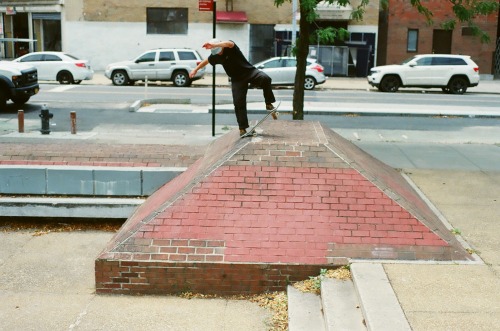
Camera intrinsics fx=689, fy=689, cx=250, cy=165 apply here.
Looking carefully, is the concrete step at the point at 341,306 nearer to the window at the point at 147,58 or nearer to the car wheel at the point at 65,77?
the window at the point at 147,58

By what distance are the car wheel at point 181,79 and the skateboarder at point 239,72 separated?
71.3 feet

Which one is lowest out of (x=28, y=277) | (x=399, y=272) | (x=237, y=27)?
(x=28, y=277)

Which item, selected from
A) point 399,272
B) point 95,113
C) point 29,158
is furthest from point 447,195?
point 95,113

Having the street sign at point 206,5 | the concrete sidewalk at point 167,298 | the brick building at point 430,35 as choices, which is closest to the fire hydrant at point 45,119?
the street sign at point 206,5

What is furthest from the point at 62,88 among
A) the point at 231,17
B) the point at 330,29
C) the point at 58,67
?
the point at 330,29

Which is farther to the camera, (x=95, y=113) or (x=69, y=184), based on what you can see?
(x=95, y=113)

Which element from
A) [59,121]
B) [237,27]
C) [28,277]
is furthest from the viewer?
[237,27]

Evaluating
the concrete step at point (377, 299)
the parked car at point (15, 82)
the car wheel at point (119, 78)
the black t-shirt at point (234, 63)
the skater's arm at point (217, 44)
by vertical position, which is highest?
the skater's arm at point (217, 44)

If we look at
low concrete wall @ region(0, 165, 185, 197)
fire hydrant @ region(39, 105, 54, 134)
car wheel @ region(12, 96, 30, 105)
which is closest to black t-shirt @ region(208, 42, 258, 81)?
low concrete wall @ region(0, 165, 185, 197)

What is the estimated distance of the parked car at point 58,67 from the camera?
97.3 ft

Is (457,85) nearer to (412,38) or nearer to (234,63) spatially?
(412,38)

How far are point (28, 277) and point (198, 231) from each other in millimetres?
2024

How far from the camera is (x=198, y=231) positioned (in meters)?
7.07

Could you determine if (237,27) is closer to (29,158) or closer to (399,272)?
(29,158)
